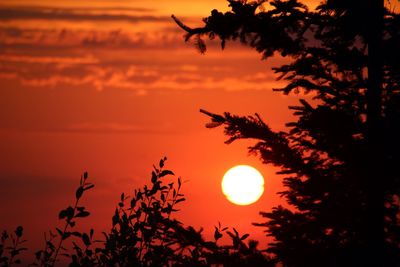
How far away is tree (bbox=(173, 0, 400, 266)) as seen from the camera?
7.63 metres

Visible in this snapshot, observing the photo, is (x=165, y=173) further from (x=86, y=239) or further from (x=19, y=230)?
(x=19, y=230)

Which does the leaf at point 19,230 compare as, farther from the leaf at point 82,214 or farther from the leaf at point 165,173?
the leaf at point 165,173

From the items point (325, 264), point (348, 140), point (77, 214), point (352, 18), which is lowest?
point (325, 264)

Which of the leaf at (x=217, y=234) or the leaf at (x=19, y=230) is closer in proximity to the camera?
the leaf at (x=19, y=230)

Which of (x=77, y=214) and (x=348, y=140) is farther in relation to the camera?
(x=348, y=140)

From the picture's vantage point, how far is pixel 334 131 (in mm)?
7668

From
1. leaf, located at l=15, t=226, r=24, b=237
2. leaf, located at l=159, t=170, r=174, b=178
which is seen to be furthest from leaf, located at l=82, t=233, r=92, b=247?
leaf, located at l=159, t=170, r=174, b=178

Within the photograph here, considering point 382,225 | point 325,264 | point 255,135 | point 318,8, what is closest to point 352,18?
point 318,8

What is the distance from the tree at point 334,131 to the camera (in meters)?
7.63

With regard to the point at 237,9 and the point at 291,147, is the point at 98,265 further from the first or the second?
the point at 237,9

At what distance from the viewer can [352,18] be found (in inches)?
330

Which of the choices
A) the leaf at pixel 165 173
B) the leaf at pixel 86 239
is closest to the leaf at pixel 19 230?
the leaf at pixel 86 239

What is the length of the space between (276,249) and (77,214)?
9.50ft

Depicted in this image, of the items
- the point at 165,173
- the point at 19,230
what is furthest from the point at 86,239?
the point at 165,173
